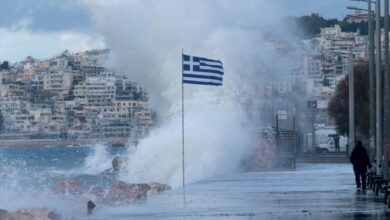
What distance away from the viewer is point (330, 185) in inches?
1497

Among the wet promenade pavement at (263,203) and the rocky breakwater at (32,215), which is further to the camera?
the rocky breakwater at (32,215)

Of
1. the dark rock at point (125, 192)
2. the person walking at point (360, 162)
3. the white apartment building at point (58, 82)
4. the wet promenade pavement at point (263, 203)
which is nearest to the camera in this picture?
the wet promenade pavement at point (263, 203)

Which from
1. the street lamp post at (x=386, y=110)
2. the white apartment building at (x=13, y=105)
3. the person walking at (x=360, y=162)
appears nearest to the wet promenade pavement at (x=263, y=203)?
the person walking at (x=360, y=162)

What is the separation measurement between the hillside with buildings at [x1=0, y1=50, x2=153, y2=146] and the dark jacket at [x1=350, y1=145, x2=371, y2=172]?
84802 millimetres

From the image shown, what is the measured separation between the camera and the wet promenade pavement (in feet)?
86.3

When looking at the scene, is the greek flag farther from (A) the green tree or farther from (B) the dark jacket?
(A) the green tree

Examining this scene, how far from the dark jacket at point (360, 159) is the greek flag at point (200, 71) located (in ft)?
22.0

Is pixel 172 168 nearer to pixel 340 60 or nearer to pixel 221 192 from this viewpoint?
pixel 221 192

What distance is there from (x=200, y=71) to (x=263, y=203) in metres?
12.4

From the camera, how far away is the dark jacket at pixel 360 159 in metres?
35.6

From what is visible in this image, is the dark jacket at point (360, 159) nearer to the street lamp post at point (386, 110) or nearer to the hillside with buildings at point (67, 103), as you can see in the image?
the street lamp post at point (386, 110)

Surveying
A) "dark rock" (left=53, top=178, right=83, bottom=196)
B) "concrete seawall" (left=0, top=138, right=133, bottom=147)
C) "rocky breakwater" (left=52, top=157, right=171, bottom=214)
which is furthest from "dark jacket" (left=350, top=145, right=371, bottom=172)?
"concrete seawall" (left=0, top=138, right=133, bottom=147)

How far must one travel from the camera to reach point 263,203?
2991 cm

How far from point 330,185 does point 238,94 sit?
28416 millimetres
